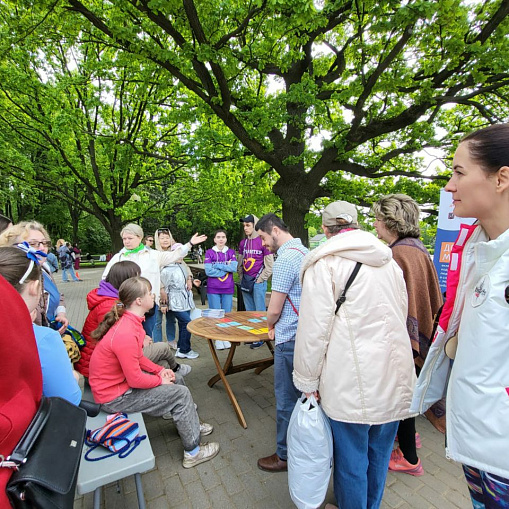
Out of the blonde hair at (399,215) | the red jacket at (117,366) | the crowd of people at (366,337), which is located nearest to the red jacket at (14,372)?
the crowd of people at (366,337)

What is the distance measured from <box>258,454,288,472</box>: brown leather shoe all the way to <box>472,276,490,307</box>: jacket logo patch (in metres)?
2.08

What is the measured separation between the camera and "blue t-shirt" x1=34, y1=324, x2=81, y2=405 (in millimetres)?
1407

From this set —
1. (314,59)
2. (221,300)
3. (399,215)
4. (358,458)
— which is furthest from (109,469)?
(314,59)

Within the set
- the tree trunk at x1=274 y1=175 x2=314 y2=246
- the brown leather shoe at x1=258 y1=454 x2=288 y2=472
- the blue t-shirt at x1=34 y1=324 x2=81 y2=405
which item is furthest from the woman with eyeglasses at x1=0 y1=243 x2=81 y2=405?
the tree trunk at x1=274 y1=175 x2=314 y2=246

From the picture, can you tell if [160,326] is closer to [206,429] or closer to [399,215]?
[206,429]

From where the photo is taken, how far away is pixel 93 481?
1581 mm

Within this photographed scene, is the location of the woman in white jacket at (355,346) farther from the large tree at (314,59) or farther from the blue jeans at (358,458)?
the large tree at (314,59)

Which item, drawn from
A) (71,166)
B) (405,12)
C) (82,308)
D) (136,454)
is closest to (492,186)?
(136,454)

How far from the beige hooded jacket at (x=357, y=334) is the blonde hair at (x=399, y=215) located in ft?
2.86

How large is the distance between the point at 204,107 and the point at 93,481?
6780 mm

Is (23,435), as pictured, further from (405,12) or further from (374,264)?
(405,12)

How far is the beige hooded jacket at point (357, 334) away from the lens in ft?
4.89

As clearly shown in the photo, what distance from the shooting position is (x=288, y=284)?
2121 mm

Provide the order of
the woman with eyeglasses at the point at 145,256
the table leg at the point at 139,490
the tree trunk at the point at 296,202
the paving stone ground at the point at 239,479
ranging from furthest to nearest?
the tree trunk at the point at 296,202
the woman with eyeglasses at the point at 145,256
the paving stone ground at the point at 239,479
the table leg at the point at 139,490
